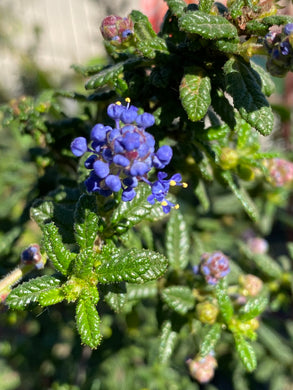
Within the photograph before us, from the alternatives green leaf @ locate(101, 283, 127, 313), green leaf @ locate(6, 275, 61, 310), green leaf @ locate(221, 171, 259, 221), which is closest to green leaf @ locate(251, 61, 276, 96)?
green leaf @ locate(221, 171, 259, 221)

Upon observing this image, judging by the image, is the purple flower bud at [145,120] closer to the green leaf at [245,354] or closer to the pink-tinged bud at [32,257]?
the pink-tinged bud at [32,257]

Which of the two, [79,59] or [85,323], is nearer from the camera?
[85,323]

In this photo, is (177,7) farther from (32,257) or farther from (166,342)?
(166,342)

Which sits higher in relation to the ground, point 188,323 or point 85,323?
point 85,323

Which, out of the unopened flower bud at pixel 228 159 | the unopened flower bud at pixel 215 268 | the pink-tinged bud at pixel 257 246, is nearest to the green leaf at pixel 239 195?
the unopened flower bud at pixel 228 159

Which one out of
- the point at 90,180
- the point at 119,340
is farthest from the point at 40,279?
the point at 119,340

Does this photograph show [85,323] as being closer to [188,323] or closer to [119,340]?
[188,323]

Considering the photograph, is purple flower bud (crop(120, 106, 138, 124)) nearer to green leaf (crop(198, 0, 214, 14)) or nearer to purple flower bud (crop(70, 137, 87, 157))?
purple flower bud (crop(70, 137, 87, 157))
